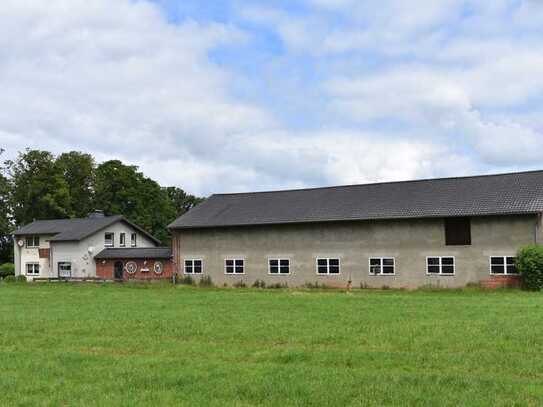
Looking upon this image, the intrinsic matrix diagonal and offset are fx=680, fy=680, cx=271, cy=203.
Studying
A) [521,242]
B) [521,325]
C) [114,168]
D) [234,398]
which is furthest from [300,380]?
[114,168]

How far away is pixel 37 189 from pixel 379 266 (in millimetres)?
53294

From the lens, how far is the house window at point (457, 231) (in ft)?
132

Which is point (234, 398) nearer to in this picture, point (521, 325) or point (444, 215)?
point (521, 325)

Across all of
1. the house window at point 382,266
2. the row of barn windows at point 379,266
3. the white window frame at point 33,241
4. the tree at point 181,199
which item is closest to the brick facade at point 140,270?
the row of barn windows at point 379,266

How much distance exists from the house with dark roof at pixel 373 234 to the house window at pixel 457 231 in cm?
6

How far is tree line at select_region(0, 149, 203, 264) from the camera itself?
272 ft

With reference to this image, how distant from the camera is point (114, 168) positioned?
91188 millimetres

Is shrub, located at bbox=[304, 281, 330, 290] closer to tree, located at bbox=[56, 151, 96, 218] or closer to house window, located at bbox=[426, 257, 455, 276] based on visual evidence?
house window, located at bbox=[426, 257, 455, 276]

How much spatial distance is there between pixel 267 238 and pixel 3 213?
158 feet

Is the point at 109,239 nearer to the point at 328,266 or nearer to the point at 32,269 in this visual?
the point at 32,269

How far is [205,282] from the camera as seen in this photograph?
160ft


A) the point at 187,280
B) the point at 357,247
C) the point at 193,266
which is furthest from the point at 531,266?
the point at 187,280

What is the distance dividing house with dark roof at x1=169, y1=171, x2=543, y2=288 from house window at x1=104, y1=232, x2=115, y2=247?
15575 mm

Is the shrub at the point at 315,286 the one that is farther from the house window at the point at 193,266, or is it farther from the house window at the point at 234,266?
the house window at the point at 193,266
